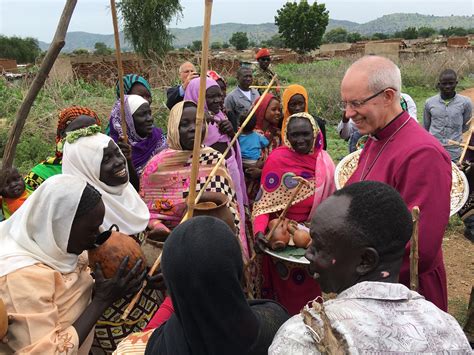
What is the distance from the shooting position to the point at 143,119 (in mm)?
3883

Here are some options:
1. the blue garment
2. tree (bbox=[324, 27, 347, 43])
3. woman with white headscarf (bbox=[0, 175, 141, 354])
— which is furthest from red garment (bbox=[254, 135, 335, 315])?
tree (bbox=[324, 27, 347, 43])

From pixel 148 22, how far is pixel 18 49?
2457 cm

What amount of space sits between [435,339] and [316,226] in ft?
1.42

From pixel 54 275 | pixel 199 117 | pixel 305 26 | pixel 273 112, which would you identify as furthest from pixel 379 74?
pixel 305 26

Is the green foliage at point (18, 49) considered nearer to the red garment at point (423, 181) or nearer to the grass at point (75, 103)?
the grass at point (75, 103)

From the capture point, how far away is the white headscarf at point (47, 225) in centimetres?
177

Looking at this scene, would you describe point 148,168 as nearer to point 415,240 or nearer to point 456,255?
point 415,240

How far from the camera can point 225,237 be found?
4.12 feet

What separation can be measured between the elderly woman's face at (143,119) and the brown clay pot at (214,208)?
66.9 inches

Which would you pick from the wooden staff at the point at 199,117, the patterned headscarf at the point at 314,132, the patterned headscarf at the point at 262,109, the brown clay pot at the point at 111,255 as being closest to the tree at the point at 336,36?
the patterned headscarf at the point at 262,109

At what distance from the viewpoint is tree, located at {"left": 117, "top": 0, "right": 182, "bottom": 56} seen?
2042 cm

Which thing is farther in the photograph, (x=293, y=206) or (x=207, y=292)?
(x=293, y=206)

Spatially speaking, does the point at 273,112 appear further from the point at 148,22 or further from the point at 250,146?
the point at 148,22

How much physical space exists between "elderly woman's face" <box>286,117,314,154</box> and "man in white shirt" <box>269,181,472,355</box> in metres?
1.97
